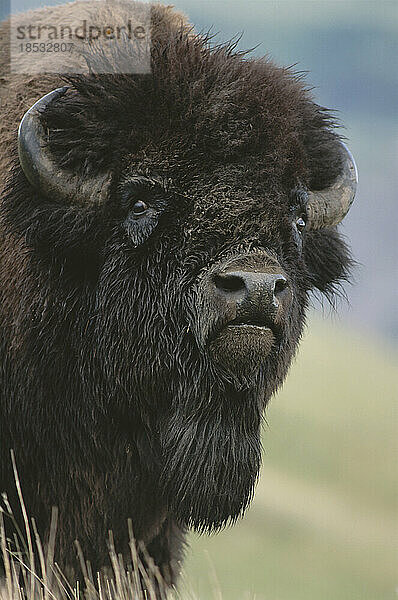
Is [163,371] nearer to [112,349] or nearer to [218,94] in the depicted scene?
[112,349]

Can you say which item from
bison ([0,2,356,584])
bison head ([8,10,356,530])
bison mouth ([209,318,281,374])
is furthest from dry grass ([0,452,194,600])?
bison mouth ([209,318,281,374])

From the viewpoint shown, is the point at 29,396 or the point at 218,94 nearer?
the point at 218,94

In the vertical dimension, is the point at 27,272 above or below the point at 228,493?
above

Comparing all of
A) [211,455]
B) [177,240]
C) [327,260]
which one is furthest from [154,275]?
[327,260]

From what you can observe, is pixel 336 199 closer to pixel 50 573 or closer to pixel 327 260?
pixel 327 260

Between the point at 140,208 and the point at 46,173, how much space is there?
1.67 feet

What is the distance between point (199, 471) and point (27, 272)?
1.38 metres

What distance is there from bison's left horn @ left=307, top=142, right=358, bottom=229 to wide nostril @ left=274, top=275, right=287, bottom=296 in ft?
2.80

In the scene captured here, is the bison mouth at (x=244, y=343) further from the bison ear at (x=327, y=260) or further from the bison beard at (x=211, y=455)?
the bison ear at (x=327, y=260)

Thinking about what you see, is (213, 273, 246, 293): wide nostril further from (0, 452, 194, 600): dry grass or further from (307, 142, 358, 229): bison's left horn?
(0, 452, 194, 600): dry grass

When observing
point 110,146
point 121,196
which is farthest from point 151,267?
point 110,146

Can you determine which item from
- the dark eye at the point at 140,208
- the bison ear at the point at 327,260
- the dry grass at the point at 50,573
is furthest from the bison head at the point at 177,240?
the dry grass at the point at 50,573

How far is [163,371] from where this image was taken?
13.7 ft

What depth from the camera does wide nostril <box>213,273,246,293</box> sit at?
12.2ft
